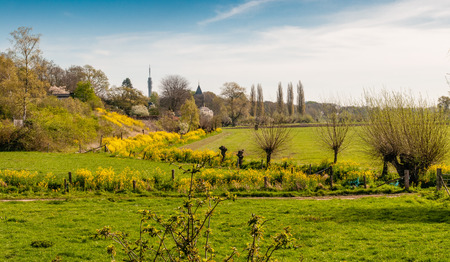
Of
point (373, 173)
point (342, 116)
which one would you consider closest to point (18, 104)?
point (342, 116)

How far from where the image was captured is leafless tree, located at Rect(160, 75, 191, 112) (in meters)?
92.2

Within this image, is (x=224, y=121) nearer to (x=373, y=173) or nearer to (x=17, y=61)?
(x=17, y=61)

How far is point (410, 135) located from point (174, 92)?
251 ft

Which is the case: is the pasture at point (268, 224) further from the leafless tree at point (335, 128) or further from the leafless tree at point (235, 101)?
the leafless tree at point (235, 101)

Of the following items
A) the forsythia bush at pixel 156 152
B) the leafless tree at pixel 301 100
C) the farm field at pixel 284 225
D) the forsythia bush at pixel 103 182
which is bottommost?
the farm field at pixel 284 225

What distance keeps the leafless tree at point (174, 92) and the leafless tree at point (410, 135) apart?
236 feet

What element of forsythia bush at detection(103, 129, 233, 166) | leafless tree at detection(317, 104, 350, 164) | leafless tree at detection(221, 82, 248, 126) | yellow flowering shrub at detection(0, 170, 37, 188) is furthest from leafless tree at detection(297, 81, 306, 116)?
yellow flowering shrub at detection(0, 170, 37, 188)

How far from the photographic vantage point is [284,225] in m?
13.0

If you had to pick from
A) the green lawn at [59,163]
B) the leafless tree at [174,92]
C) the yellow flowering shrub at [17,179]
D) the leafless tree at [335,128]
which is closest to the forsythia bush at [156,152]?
the green lawn at [59,163]

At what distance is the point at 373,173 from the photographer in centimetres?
2420

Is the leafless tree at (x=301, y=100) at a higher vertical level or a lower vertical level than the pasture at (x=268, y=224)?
higher

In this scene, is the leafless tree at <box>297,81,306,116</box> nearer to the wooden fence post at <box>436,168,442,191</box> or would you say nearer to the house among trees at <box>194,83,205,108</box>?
the house among trees at <box>194,83,205,108</box>

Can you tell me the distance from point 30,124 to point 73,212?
26.7 meters

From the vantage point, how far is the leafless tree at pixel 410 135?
2162cm
